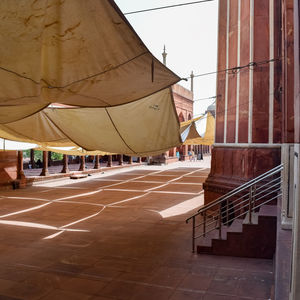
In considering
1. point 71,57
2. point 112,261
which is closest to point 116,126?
point 112,261

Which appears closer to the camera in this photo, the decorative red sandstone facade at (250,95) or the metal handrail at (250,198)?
the metal handrail at (250,198)

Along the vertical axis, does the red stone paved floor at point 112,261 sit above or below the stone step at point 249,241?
below

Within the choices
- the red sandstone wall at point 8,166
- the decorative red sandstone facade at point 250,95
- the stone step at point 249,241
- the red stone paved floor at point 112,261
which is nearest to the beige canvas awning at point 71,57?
the red stone paved floor at point 112,261

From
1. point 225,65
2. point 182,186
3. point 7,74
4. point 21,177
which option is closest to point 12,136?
point 7,74

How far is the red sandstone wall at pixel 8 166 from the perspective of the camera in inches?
654

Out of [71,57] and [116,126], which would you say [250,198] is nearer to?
[116,126]

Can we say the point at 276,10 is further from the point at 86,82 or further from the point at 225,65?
the point at 86,82

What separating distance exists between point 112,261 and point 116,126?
2831 mm

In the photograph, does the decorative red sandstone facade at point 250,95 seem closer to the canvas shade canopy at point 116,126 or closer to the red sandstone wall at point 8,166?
the canvas shade canopy at point 116,126

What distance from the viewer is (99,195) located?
15.2 meters

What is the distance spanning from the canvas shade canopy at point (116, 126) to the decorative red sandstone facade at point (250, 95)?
8.62 ft

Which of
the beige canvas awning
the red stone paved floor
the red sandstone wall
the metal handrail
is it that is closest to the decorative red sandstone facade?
the metal handrail

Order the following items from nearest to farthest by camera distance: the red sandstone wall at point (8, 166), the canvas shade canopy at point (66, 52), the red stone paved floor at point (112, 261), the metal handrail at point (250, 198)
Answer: the canvas shade canopy at point (66, 52) < the red stone paved floor at point (112, 261) < the metal handrail at point (250, 198) < the red sandstone wall at point (8, 166)

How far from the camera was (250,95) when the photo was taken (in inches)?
363
